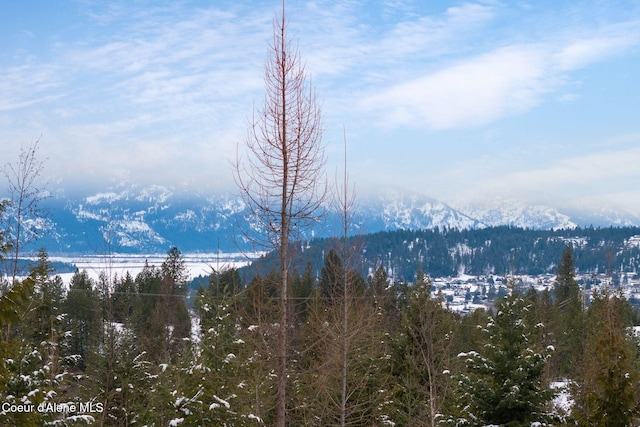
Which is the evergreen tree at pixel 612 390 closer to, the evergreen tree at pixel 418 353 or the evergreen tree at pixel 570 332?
the evergreen tree at pixel 418 353

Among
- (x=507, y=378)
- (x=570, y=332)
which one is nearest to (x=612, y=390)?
(x=507, y=378)

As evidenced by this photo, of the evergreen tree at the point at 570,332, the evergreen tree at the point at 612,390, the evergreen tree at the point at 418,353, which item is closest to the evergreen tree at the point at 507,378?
the evergreen tree at the point at 612,390

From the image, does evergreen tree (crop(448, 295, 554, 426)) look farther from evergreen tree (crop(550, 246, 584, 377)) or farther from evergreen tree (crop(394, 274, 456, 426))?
evergreen tree (crop(550, 246, 584, 377))

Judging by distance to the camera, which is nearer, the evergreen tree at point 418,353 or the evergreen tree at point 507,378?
the evergreen tree at point 507,378

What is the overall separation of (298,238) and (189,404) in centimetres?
508

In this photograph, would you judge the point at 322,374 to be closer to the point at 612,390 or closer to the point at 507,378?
the point at 507,378

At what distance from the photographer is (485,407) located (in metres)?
12.5

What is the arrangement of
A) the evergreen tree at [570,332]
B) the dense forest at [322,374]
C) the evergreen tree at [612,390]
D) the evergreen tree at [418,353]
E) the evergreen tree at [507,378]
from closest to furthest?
the dense forest at [322,374] < the evergreen tree at [612,390] < the evergreen tree at [507,378] < the evergreen tree at [418,353] < the evergreen tree at [570,332]

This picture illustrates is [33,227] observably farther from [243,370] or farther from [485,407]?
[485,407]

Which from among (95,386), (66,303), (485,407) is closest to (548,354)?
(485,407)

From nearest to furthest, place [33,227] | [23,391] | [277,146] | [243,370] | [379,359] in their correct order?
[277,146]
[33,227]
[23,391]
[243,370]
[379,359]

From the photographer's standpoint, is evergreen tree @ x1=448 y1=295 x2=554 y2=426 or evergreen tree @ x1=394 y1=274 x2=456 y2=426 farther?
evergreen tree @ x1=394 y1=274 x2=456 y2=426

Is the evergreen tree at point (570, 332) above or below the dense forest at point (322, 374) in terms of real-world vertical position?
below

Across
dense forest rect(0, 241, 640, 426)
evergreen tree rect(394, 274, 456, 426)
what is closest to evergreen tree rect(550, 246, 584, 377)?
evergreen tree rect(394, 274, 456, 426)
